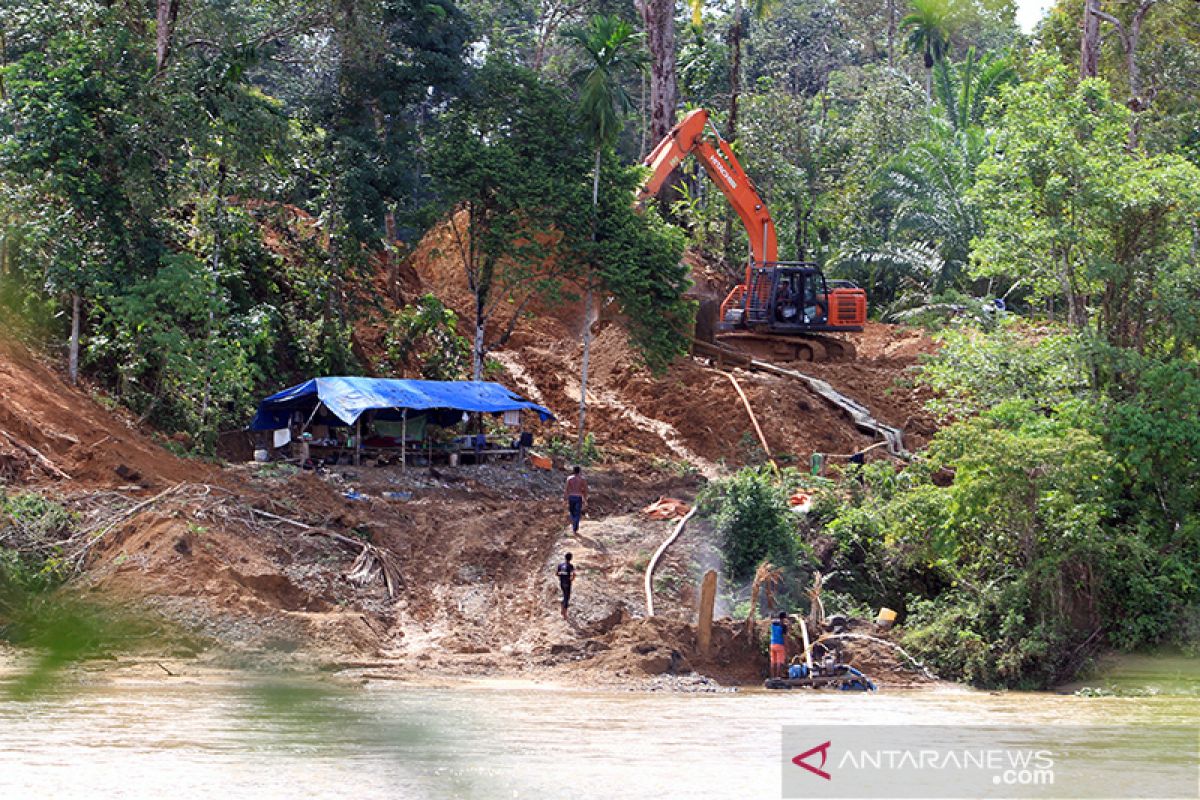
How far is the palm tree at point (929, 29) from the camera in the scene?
5541 centimetres

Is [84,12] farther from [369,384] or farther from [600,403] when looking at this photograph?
[600,403]

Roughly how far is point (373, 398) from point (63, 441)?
18.7ft

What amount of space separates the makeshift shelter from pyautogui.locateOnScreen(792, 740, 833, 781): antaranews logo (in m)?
13.4

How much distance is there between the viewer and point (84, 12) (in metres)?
26.7

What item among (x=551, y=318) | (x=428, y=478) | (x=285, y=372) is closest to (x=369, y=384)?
(x=428, y=478)

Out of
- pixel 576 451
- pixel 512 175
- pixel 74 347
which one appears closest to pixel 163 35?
pixel 74 347

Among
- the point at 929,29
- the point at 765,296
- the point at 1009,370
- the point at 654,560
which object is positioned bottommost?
the point at 654,560

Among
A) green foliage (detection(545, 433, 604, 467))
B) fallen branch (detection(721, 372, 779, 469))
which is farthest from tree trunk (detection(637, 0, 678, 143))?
green foliage (detection(545, 433, 604, 467))

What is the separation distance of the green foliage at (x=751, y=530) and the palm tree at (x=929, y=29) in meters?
34.9

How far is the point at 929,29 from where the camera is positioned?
55.5 meters

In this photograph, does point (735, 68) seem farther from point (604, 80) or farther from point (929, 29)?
point (604, 80)

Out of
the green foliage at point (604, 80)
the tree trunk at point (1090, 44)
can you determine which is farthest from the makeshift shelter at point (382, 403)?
the tree trunk at point (1090, 44)

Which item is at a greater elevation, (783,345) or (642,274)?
(642,274)

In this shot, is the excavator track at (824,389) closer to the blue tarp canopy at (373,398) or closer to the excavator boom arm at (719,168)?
the excavator boom arm at (719,168)
